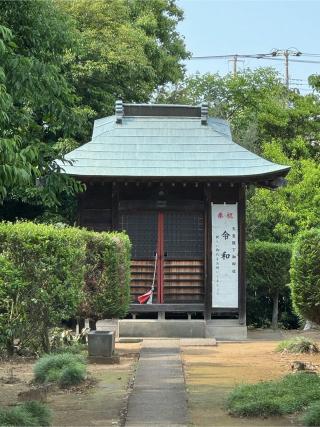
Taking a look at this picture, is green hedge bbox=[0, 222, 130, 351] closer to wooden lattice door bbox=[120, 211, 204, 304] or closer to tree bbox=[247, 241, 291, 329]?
wooden lattice door bbox=[120, 211, 204, 304]

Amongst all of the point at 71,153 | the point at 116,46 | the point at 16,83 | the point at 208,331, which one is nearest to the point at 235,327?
the point at 208,331

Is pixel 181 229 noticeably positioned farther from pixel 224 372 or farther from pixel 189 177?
pixel 224 372

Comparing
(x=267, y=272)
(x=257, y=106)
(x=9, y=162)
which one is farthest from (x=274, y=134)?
(x=9, y=162)

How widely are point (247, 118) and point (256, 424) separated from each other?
92.5ft

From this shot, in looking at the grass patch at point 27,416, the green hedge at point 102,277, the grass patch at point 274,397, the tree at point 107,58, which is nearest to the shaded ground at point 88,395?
the grass patch at point 27,416

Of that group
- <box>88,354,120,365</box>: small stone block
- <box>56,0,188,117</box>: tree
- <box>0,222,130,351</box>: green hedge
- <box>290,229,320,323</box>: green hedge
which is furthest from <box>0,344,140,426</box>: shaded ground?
<box>56,0,188,117</box>: tree

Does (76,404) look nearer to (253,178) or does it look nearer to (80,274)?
(80,274)

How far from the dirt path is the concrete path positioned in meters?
0.14

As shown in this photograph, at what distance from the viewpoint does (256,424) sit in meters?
7.58

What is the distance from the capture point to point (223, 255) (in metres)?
17.7

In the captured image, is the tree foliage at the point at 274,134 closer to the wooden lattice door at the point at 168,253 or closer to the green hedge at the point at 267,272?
the green hedge at the point at 267,272

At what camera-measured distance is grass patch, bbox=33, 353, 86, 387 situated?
391 inches

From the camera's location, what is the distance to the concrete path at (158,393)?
25.2ft

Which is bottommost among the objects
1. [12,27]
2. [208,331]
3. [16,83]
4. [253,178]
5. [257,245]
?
[208,331]
